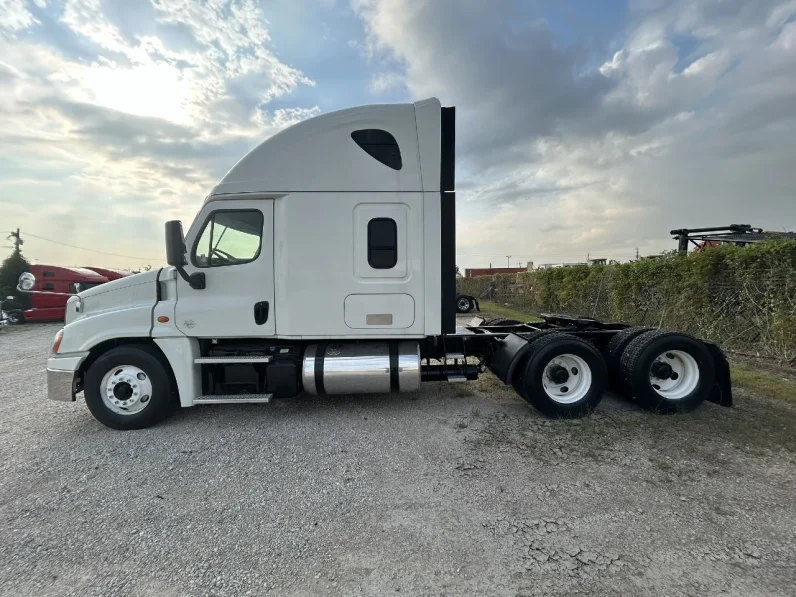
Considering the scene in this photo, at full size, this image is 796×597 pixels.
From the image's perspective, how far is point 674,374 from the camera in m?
4.57

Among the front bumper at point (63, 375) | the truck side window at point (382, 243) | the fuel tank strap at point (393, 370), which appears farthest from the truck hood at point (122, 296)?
the fuel tank strap at point (393, 370)

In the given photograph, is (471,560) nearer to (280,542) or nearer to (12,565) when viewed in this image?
(280,542)

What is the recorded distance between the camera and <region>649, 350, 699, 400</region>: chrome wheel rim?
14.6 feet

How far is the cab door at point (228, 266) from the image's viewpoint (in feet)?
14.1

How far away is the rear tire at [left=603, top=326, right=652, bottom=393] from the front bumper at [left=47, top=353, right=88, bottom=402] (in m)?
6.17

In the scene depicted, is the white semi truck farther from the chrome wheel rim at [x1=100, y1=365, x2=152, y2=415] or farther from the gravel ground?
the gravel ground

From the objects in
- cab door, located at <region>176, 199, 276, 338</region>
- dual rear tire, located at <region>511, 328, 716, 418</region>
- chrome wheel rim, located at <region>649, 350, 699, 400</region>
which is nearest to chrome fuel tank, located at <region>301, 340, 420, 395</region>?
cab door, located at <region>176, 199, 276, 338</region>

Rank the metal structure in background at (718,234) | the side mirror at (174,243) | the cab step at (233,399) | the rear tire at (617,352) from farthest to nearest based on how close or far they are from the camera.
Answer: the metal structure in background at (718,234), the rear tire at (617,352), the cab step at (233,399), the side mirror at (174,243)

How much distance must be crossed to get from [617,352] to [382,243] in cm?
317

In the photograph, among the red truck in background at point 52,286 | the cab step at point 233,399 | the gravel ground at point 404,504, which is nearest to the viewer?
the gravel ground at point 404,504

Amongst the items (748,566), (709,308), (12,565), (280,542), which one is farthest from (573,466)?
(709,308)

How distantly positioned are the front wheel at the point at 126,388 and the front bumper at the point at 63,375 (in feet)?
0.53

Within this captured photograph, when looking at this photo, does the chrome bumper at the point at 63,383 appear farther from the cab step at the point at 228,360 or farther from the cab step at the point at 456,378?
the cab step at the point at 456,378

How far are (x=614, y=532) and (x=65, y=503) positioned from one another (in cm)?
400
